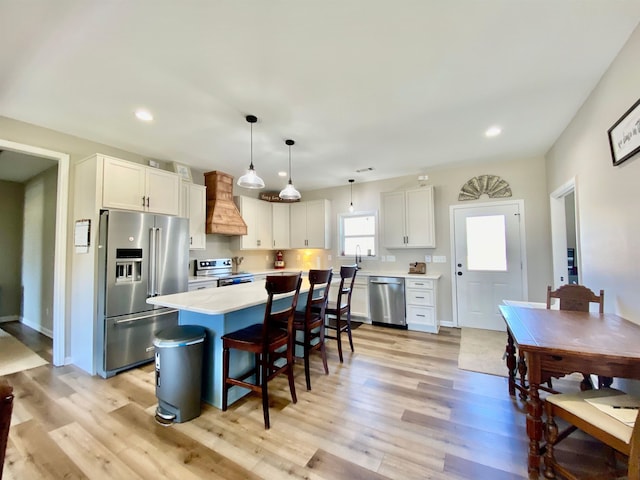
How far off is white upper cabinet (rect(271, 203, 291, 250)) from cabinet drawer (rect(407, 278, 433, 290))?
2683mm

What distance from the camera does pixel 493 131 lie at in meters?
3.19

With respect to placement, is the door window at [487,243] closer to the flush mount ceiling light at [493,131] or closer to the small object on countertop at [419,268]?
the small object on countertop at [419,268]

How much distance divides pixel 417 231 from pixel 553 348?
3402mm

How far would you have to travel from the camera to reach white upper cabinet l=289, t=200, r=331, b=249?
221 inches

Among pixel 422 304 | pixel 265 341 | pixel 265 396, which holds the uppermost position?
pixel 265 341

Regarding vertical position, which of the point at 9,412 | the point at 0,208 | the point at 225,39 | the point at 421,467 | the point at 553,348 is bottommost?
the point at 421,467

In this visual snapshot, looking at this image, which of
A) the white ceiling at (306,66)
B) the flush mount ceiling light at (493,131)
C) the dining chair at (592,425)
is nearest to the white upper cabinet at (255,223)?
the white ceiling at (306,66)

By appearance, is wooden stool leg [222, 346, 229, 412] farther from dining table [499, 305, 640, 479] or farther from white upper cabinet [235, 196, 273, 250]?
white upper cabinet [235, 196, 273, 250]

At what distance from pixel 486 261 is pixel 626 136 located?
280cm

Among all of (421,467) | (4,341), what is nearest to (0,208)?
(4,341)

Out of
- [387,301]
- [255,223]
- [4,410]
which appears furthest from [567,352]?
[255,223]

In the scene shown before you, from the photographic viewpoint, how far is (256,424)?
6.74 ft

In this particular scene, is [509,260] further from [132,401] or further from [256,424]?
[132,401]

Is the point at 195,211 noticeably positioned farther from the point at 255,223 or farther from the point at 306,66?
the point at 306,66
